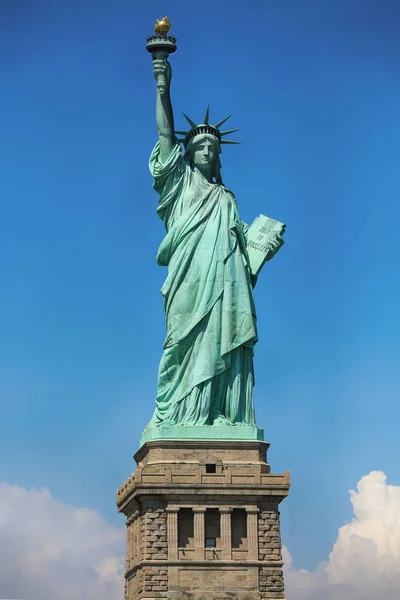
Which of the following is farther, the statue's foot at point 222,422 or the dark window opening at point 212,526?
the statue's foot at point 222,422

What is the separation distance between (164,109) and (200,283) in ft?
18.0

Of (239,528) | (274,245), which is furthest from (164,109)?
(239,528)

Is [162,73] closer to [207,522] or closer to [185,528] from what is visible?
[207,522]

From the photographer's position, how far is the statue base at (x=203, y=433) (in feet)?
172

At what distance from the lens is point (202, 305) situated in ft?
177

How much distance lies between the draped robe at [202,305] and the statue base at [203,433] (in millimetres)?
314

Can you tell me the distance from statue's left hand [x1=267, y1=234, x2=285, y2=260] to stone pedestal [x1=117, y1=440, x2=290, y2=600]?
6.39m

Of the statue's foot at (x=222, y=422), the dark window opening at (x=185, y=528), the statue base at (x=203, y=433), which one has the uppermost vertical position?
the statue's foot at (x=222, y=422)

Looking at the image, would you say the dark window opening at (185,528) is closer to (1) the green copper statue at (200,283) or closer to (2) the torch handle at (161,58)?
(1) the green copper statue at (200,283)

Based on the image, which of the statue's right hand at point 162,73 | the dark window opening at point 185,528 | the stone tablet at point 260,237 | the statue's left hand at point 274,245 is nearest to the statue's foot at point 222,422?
the dark window opening at point 185,528

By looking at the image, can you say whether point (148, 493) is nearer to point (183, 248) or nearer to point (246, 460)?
point (246, 460)

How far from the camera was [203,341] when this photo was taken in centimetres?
5366

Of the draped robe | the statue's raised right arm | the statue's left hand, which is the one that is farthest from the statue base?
the statue's raised right arm

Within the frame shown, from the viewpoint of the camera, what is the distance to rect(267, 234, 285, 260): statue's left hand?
182ft
